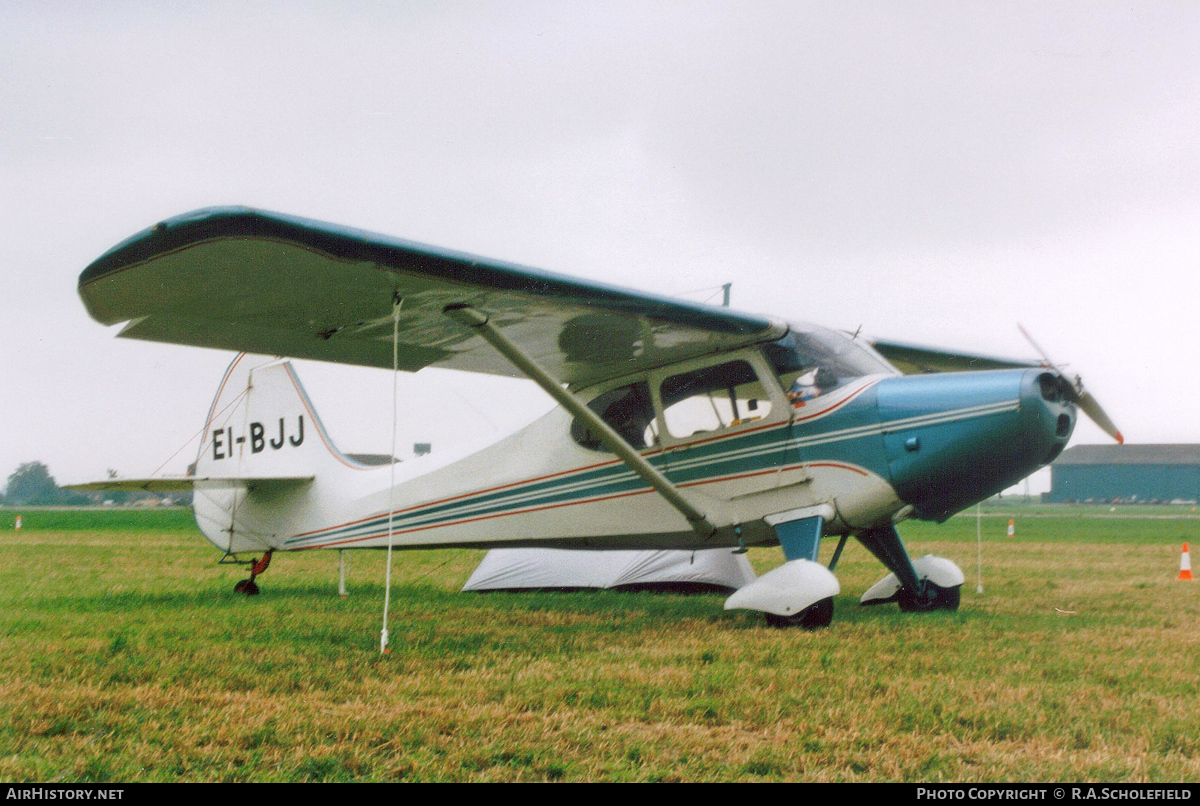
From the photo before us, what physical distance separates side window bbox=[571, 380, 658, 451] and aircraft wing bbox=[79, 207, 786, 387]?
0.20 metres

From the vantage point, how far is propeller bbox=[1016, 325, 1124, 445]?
6.14m

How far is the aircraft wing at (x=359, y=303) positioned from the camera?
4691mm

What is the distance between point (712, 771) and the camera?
2.81 m

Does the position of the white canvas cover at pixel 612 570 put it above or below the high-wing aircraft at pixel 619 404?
below

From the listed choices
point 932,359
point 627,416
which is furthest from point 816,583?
point 932,359

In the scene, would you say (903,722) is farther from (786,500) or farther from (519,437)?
(519,437)

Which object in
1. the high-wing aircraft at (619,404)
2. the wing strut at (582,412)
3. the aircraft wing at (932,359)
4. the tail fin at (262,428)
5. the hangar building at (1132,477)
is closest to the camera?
the high-wing aircraft at (619,404)

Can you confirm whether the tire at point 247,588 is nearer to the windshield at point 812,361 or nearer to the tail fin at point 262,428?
the tail fin at point 262,428

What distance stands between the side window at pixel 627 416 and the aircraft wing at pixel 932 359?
113 inches

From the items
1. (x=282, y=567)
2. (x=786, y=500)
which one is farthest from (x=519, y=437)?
(x=282, y=567)

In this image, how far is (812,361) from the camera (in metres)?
6.74

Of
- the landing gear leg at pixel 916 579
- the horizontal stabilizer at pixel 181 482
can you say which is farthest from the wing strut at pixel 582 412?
the horizontal stabilizer at pixel 181 482

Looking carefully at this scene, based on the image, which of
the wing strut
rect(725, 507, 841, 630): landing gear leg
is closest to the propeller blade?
rect(725, 507, 841, 630): landing gear leg
